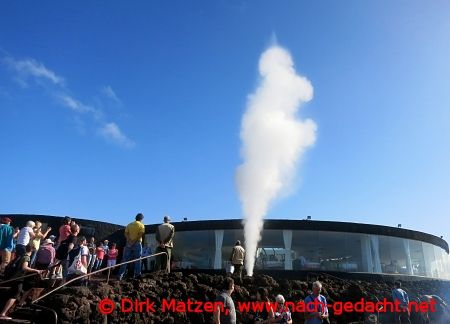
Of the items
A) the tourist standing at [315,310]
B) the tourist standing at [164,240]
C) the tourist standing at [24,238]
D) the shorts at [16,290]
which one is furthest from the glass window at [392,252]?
the shorts at [16,290]

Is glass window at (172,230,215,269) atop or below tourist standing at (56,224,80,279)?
atop

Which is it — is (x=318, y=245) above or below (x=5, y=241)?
above

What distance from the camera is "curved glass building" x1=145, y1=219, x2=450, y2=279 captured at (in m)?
21.4

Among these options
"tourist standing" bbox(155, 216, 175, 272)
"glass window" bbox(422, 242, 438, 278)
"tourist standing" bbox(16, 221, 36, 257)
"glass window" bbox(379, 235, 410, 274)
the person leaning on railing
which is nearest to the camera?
"tourist standing" bbox(16, 221, 36, 257)

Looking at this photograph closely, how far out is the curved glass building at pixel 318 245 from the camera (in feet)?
70.1

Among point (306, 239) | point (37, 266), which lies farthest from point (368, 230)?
point (37, 266)

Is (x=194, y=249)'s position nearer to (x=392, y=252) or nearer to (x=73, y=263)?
(x=392, y=252)

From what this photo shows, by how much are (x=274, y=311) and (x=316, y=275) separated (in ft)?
23.2

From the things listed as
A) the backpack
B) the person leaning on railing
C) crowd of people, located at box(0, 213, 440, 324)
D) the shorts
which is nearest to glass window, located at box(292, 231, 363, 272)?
crowd of people, located at box(0, 213, 440, 324)

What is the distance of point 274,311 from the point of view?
8977 millimetres

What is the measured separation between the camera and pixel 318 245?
88.3 ft

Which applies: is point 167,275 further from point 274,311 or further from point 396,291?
point 396,291

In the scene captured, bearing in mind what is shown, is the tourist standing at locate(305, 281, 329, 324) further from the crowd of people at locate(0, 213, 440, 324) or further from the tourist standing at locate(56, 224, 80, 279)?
the tourist standing at locate(56, 224, 80, 279)

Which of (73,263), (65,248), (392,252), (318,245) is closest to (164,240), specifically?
(73,263)
